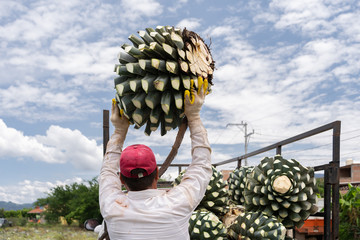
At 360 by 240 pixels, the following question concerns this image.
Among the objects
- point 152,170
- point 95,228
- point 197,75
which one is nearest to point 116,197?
point 152,170

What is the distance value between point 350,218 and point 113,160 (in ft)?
12.4

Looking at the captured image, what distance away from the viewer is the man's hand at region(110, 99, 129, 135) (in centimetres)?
197

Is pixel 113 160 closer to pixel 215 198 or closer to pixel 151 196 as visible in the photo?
pixel 151 196

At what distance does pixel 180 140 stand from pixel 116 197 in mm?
586

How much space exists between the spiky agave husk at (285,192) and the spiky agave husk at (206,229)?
507mm

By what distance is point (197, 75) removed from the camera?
5.98 ft

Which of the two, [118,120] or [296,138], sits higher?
[296,138]

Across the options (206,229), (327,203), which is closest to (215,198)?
(206,229)

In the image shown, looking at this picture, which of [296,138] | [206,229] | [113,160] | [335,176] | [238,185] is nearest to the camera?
[113,160]

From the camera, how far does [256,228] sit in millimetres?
2664

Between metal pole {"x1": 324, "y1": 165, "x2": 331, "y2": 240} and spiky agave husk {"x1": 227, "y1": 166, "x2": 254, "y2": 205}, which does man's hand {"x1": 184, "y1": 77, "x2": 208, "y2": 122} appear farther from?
spiky agave husk {"x1": 227, "y1": 166, "x2": 254, "y2": 205}

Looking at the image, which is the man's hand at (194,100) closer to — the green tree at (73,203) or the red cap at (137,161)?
the red cap at (137,161)

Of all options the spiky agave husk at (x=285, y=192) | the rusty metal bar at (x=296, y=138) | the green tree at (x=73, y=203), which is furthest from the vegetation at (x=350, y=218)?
the green tree at (x=73, y=203)

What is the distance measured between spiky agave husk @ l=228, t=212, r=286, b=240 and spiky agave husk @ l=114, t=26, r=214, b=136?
1.24 meters
